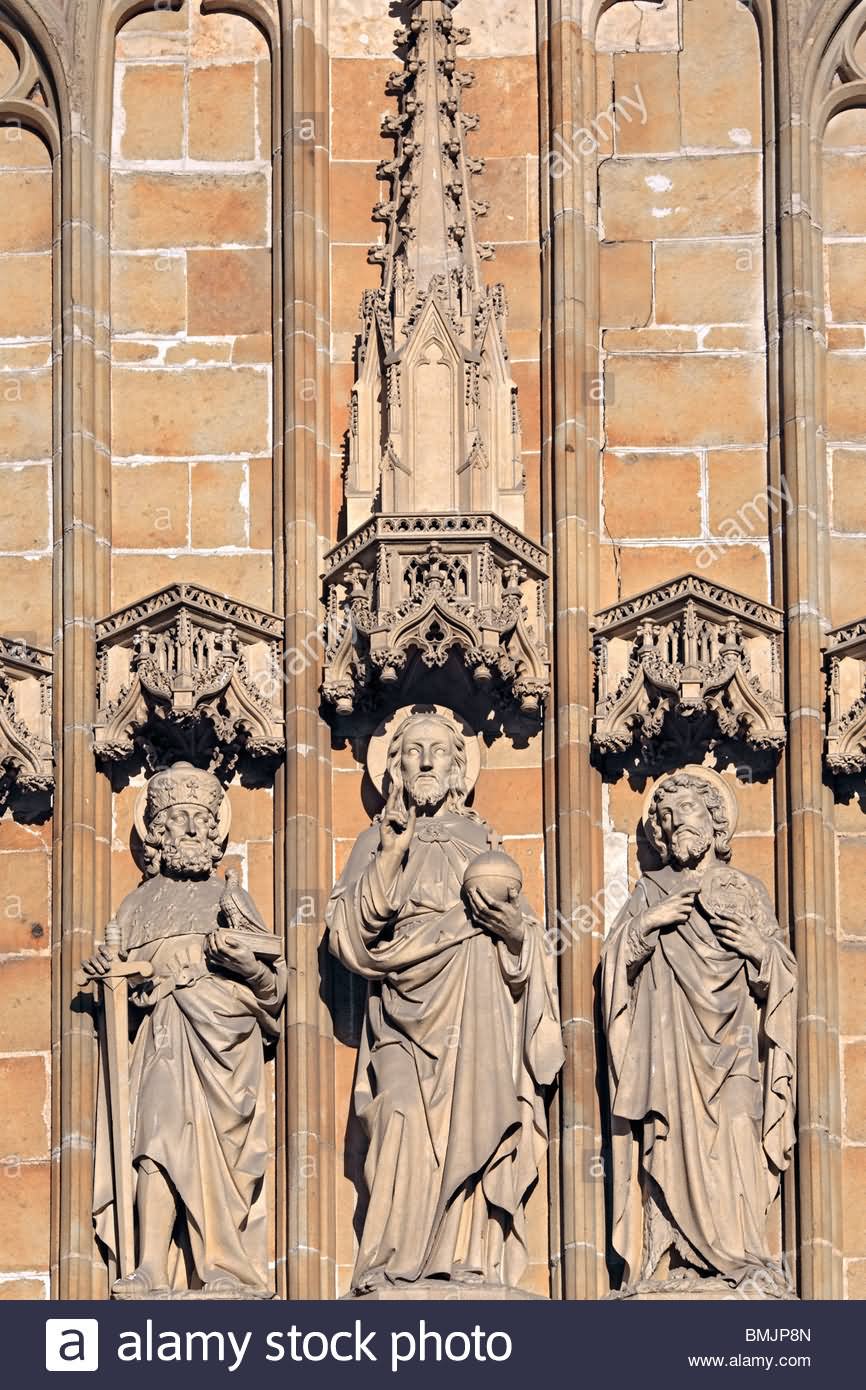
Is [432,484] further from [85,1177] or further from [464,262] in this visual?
[85,1177]

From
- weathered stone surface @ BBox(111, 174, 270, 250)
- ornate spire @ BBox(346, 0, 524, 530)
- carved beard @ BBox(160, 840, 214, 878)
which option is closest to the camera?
Result: carved beard @ BBox(160, 840, 214, 878)

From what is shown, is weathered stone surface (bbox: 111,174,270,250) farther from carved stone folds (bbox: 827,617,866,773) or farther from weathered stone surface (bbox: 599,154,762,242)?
carved stone folds (bbox: 827,617,866,773)

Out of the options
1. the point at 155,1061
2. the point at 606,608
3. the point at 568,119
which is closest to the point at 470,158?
the point at 568,119

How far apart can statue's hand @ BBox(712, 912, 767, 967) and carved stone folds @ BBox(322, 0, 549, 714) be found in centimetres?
148

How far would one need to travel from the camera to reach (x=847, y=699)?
2544 cm

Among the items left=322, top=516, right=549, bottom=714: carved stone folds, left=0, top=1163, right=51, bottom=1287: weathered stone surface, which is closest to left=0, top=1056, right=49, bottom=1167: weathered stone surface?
left=0, top=1163, right=51, bottom=1287: weathered stone surface

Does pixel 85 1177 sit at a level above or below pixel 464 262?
below

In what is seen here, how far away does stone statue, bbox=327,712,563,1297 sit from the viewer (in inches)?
948

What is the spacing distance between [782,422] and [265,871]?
10.9ft

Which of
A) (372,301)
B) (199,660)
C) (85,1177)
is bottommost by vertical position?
(85,1177)

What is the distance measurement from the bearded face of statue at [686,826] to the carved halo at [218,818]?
2027 millimetres

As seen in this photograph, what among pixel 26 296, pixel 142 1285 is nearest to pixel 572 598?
pixel 26 296

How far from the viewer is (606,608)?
25.7 m

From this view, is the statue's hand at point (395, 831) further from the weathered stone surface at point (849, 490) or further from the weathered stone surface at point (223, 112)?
the weathered stone surface at point (223, 112)
